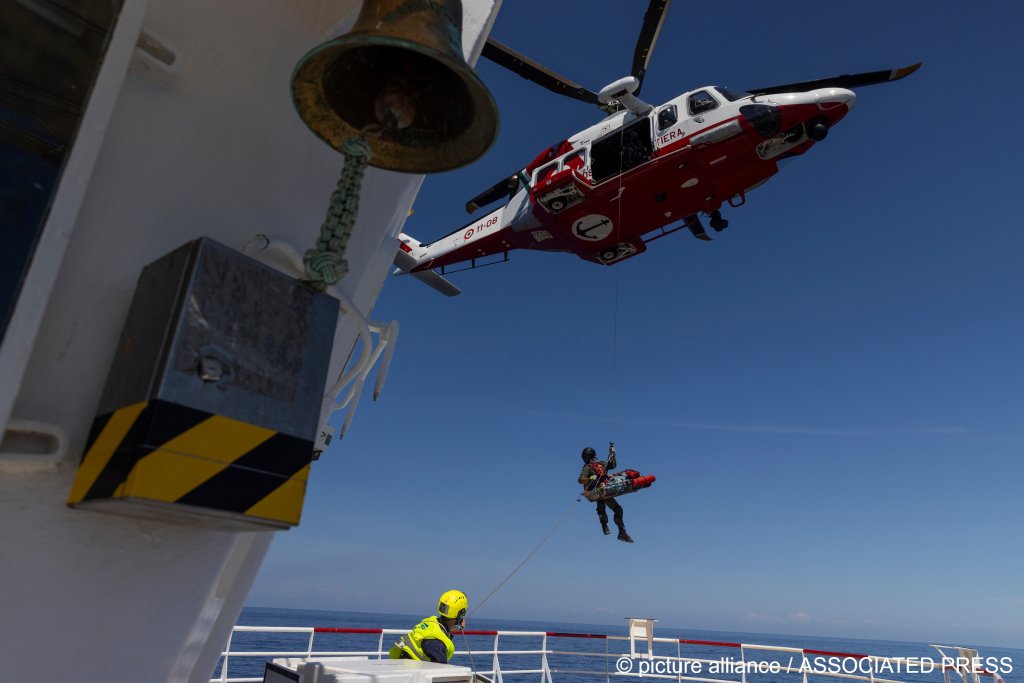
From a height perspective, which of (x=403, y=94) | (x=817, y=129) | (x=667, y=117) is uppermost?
(x=667, y=117)

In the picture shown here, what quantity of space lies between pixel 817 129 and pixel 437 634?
34.9ft

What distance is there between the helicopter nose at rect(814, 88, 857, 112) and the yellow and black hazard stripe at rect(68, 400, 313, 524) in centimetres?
1175

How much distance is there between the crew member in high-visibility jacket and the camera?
19.2ft

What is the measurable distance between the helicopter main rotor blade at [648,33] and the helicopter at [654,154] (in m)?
0.02

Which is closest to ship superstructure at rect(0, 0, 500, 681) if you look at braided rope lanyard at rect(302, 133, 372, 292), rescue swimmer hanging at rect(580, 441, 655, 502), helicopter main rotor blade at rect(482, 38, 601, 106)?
braided rope lanyard at rect(302, 133, 372, 292)

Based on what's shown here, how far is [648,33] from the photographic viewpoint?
12.6 metres

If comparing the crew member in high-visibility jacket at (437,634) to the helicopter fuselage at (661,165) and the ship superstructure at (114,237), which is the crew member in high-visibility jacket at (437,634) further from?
the helicopter fuselage at (661,165)

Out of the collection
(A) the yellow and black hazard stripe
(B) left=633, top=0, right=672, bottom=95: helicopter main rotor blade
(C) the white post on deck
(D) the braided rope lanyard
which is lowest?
(C) the white post on deck

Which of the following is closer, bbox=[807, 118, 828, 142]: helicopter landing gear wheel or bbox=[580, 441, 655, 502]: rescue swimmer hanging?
bbox=[580, 441, 655, 502]: rescue swimmer hanging

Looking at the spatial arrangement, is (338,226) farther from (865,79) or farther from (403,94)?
(865,79)

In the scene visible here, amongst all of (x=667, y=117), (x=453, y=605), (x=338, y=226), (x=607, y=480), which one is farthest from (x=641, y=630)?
(x=338, y=226)

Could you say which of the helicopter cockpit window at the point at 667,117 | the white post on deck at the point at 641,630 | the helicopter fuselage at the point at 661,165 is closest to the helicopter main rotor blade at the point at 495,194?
the helicopter fuselage at the point at 661,165

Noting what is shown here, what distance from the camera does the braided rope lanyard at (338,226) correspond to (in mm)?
2299

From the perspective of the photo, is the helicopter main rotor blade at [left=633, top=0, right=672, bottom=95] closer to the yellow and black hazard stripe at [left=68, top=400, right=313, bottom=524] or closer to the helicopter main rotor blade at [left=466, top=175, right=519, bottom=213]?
the helicopter main rotor blade at [left=466, top=175, right=519, bottom=213]
